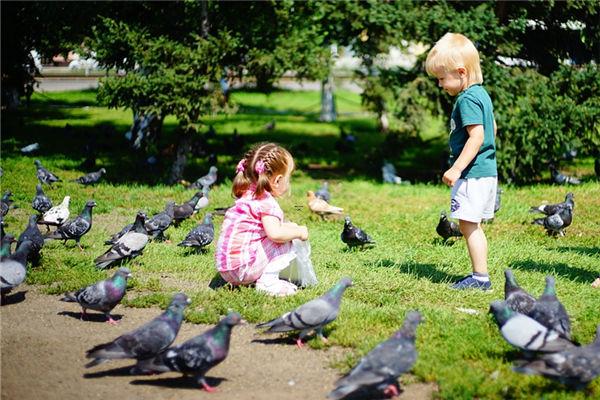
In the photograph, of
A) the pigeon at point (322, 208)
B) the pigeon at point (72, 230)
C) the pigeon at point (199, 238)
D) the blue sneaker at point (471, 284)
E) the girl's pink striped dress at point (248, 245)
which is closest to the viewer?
the girl's pink striped dress at point (248, 245)

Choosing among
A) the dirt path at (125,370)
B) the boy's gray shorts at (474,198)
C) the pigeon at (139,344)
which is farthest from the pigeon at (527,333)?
the pigeon at (139,344)

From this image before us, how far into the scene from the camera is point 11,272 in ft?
18.8

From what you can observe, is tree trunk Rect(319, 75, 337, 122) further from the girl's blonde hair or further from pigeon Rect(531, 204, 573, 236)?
the girl's blonde hair

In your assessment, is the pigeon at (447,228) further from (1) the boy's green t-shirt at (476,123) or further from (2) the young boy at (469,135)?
(1) the boy's green t-shirt at (476,123)

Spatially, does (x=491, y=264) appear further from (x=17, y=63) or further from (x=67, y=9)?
(x=17, y=63)

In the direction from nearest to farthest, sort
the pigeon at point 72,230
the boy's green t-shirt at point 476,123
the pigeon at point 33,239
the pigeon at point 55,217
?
the boy's green t-shirt at point 476,123 → the pigeon at point 33,239 → the pigeon at point 72,230 → the pigeon at point 55,217

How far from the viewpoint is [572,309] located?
5770 millimetres

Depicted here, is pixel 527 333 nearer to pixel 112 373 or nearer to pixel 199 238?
pixel 112 373

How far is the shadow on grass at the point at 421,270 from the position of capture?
6781 mm

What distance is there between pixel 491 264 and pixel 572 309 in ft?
5.05

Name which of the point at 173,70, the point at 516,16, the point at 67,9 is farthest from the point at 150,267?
the point at 516,16

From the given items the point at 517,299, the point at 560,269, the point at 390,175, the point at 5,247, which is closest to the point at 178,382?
the point at 517,299

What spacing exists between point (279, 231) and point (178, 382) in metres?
1.83

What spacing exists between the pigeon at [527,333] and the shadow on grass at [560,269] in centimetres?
244
